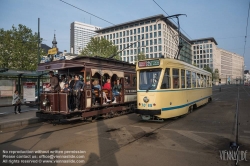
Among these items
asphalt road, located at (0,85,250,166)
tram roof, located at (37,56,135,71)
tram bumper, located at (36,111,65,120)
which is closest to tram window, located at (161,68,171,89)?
asphalt road, located at (0,85,250,166)

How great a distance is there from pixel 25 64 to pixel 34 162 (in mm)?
25488

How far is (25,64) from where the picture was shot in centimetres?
2723

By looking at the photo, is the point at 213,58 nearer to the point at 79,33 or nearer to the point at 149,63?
the point at 79,33

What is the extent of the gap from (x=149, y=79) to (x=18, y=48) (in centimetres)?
2329

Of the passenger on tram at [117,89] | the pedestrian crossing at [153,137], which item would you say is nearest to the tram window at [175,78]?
the pedestrian crossing at [153,137]

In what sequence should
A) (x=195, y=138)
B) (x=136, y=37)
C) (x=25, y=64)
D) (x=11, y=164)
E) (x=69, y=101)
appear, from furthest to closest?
(x=136, y=37) < (x=25, y=64) < (x=69, y=101) < (x=195, y=138) < (x=11, y=164)

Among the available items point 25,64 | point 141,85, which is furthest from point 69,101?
point 25,64

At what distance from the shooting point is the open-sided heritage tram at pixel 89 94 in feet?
30.3

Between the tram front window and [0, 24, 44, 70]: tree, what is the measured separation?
22802 millimetres

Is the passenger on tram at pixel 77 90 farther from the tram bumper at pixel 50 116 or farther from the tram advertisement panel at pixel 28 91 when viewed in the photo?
the tram advertisement panel at pixel 28 91

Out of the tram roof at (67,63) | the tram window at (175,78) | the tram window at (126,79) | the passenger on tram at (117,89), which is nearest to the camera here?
the tram roof at (67,63)

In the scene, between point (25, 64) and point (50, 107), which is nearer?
point (50, 107)

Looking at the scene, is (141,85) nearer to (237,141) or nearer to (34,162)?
(237,141)

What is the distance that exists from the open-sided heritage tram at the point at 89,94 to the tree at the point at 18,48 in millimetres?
18837
